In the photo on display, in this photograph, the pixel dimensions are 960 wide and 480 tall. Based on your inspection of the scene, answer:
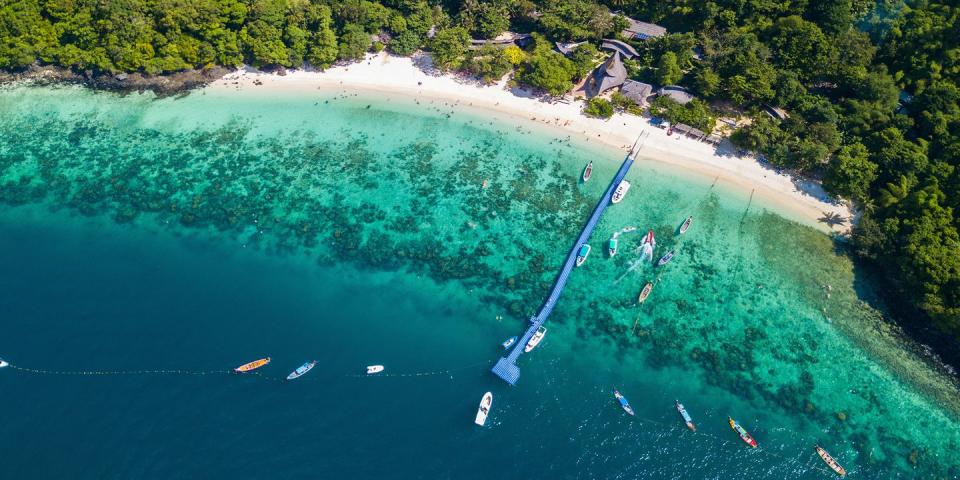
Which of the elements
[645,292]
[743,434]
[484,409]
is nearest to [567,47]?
[645,292]

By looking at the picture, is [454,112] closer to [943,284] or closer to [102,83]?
[102,83]

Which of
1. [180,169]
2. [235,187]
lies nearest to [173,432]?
[235,187]

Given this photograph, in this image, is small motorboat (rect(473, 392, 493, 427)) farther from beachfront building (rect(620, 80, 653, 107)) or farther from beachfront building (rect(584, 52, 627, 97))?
beachfront building (rect(620, 80, 653, 107))

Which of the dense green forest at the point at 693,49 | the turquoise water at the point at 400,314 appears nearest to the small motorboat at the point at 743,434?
the turquoise water at the point at 400,314

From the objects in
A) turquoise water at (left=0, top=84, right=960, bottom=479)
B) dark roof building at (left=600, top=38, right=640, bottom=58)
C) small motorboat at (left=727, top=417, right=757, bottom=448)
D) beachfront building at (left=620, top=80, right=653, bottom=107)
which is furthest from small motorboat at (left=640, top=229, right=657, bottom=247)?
dark roof building at (left=600, top=38, right=640, bottom=58)

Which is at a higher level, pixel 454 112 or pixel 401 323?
pixel 454 112
